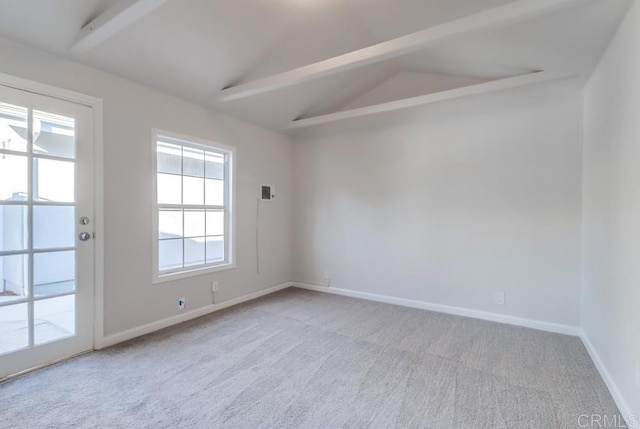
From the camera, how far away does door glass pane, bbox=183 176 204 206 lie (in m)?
3.43

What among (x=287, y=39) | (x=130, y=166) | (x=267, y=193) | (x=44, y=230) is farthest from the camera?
(x=267, y=193)

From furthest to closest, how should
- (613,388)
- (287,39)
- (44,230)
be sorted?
1. (287,39)
2. (44,230)
3. (613,388)

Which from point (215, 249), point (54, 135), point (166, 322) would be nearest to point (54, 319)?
point (166, 322)

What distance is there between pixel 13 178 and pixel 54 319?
1123mm

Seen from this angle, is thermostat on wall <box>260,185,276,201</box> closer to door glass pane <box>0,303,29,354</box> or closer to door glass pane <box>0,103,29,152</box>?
door glass pane <box>0,103,29,152</box>

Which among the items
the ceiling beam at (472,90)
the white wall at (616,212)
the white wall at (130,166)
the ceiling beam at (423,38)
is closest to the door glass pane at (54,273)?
the white wall at (130,166)

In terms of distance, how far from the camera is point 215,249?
3.77 m

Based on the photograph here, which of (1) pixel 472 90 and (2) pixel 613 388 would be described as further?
(1) pixel 472 90

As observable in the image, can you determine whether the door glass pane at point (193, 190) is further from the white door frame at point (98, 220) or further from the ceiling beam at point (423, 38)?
the ceiling beam at point (423, 38)

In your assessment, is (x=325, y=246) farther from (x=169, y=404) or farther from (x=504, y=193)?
(x=169, y=404)

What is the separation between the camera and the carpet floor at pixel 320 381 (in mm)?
1771

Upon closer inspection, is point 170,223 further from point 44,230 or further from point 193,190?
point 44,230

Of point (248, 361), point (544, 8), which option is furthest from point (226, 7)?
point (248, 361)

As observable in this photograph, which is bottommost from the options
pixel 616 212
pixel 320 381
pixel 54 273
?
pixel 320 381
